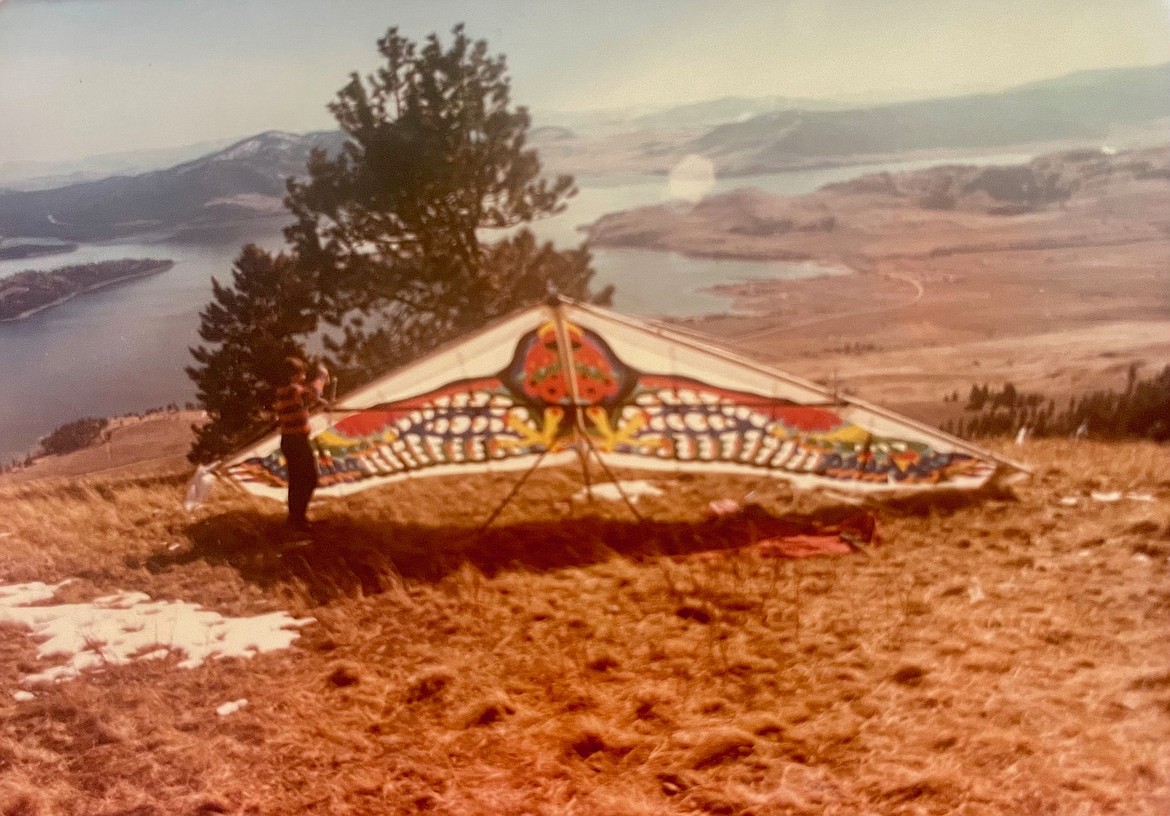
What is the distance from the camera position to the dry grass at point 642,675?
218 cm

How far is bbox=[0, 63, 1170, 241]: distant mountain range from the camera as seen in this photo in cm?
309

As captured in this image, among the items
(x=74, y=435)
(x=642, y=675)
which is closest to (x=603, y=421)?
(x=642, y=675)

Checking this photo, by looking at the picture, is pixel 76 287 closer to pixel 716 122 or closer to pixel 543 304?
pixel 543 304

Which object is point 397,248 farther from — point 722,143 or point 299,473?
point 722,143

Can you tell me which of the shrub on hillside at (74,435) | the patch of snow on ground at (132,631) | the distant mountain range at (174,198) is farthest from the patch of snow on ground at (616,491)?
the shrub on hillside at (74,435)

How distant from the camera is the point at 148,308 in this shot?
11.9 ft

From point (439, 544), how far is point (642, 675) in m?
1.31

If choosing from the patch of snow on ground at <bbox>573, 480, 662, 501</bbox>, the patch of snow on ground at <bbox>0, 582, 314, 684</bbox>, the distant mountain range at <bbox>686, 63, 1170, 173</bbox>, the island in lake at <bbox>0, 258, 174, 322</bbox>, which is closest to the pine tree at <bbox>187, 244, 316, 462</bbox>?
the island in lake at <bbox>0, 258, 174, 322</bbox>

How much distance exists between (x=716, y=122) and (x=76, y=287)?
3255mm

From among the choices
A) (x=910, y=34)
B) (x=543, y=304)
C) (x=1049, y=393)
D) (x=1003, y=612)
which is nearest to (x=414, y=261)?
(x=543, y=304)

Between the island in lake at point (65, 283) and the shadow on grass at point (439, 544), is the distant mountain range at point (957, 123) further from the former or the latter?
the island in lake at point (65, 283)

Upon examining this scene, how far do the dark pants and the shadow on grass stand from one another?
121 millimetres

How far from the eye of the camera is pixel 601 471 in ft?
Answer: 13.0

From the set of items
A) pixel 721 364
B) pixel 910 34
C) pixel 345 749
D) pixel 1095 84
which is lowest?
pixel 345 749
